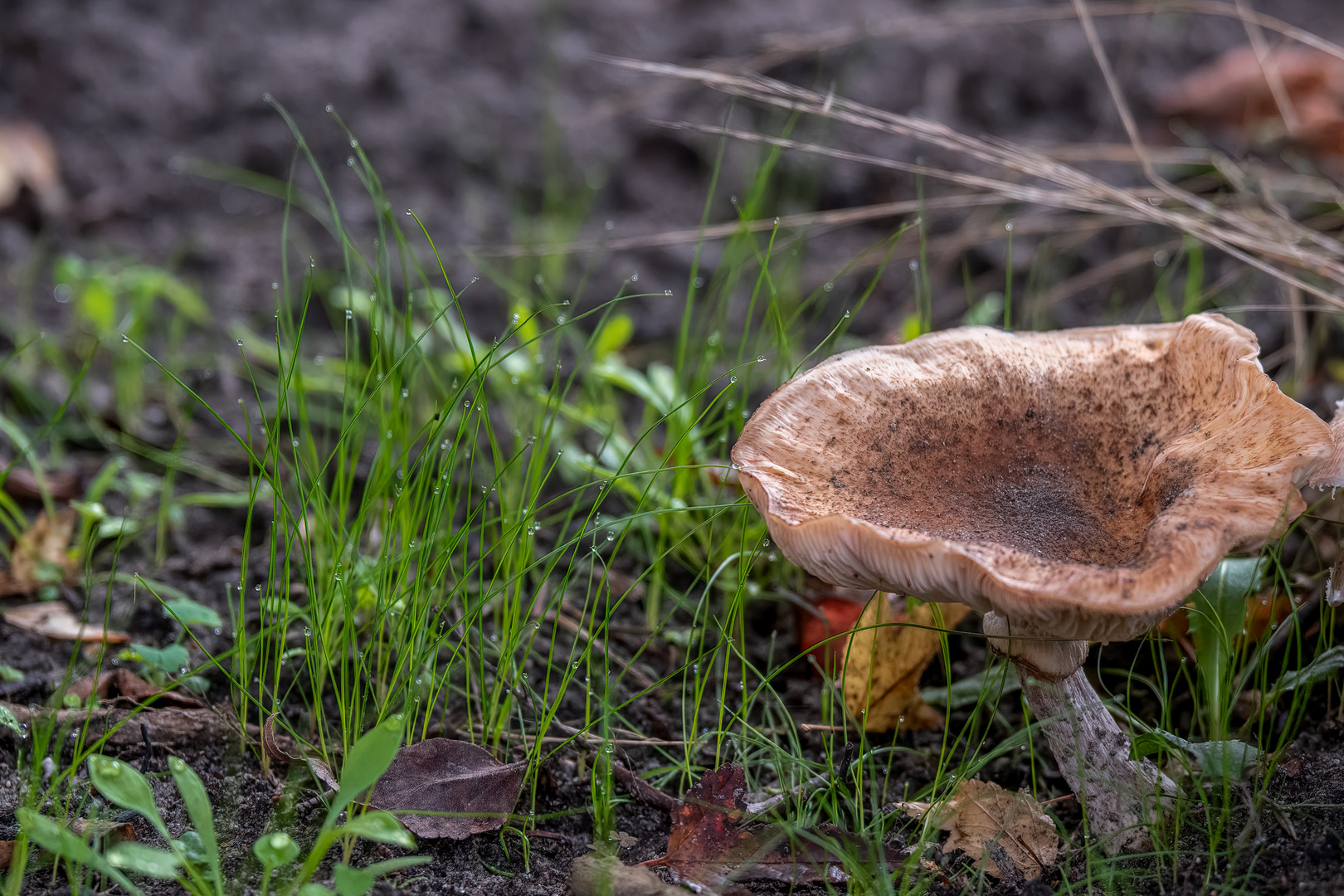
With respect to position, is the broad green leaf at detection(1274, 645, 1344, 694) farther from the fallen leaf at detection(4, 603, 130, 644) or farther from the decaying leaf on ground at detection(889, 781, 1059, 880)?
the fallen leaf at detection(4, 603, 130, 644)

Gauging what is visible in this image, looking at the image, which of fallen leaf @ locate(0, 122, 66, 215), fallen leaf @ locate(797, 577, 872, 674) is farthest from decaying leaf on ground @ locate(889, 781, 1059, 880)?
fallen leaf @ locate(0, 122, 66, 215)

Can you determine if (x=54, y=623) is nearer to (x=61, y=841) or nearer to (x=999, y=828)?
(x=61, y=841)

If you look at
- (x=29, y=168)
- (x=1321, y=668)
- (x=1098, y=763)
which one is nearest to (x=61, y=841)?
(x=1098, y=763)

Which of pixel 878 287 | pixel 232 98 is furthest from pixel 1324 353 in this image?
pixel 232 98

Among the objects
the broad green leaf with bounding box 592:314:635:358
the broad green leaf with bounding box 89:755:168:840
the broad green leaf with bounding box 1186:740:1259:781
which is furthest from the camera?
the broad green leaf with bounding box 592:314:635:358

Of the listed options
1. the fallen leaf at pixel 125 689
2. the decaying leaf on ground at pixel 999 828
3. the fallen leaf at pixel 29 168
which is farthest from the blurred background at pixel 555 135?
the decaying leaf on ground at pixel 999 828

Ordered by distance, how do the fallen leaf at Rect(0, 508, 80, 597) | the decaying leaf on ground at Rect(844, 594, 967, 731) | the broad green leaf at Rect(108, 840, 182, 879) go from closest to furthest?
1. the broad green leaf at Rect(108, 840, 182, 879)
2. the decaying leaf on ground at Rect(844, 594, 967, 731)
3. the fallen leaf at Rect(0, 508, 80, 597)
